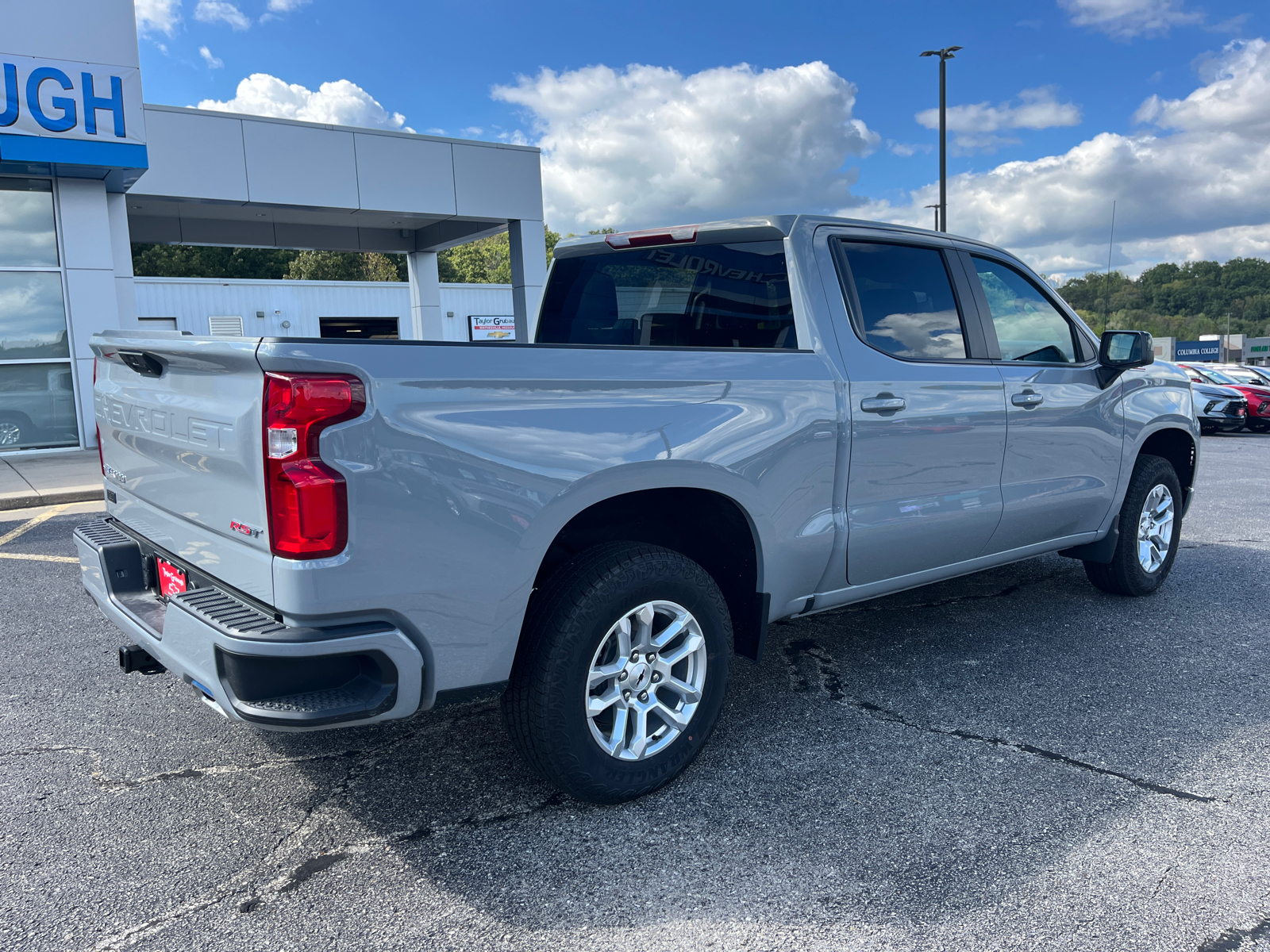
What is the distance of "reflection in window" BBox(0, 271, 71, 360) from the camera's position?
1302 centimetres

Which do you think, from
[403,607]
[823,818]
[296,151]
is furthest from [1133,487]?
[296,151]

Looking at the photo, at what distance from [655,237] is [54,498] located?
829 cm

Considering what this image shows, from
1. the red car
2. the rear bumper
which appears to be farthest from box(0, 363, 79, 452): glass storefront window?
the red car

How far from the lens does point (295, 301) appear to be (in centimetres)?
3002

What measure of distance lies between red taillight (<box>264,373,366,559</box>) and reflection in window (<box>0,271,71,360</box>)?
13.3 metres

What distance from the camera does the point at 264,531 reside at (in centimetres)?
233

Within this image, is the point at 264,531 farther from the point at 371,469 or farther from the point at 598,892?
the point at 598,892

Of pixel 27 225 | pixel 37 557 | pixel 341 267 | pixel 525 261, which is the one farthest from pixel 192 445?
pixel 341 267

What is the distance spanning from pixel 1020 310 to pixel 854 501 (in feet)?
5.41

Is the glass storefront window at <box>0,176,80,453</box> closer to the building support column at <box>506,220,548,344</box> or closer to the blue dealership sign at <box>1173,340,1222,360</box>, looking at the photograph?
the building support column at <box>506,220,548,344</box>

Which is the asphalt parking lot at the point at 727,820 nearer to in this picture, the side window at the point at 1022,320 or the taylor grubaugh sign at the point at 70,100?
the side window at the point at 1022,320

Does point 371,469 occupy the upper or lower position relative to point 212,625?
upper

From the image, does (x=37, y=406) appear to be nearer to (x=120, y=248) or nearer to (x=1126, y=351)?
(x=120, y=248)

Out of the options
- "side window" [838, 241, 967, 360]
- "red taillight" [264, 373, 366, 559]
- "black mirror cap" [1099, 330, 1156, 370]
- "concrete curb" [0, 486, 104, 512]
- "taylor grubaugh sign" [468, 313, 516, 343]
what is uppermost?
"taylor grubaugh sign" [468, 313, 516, 343]
